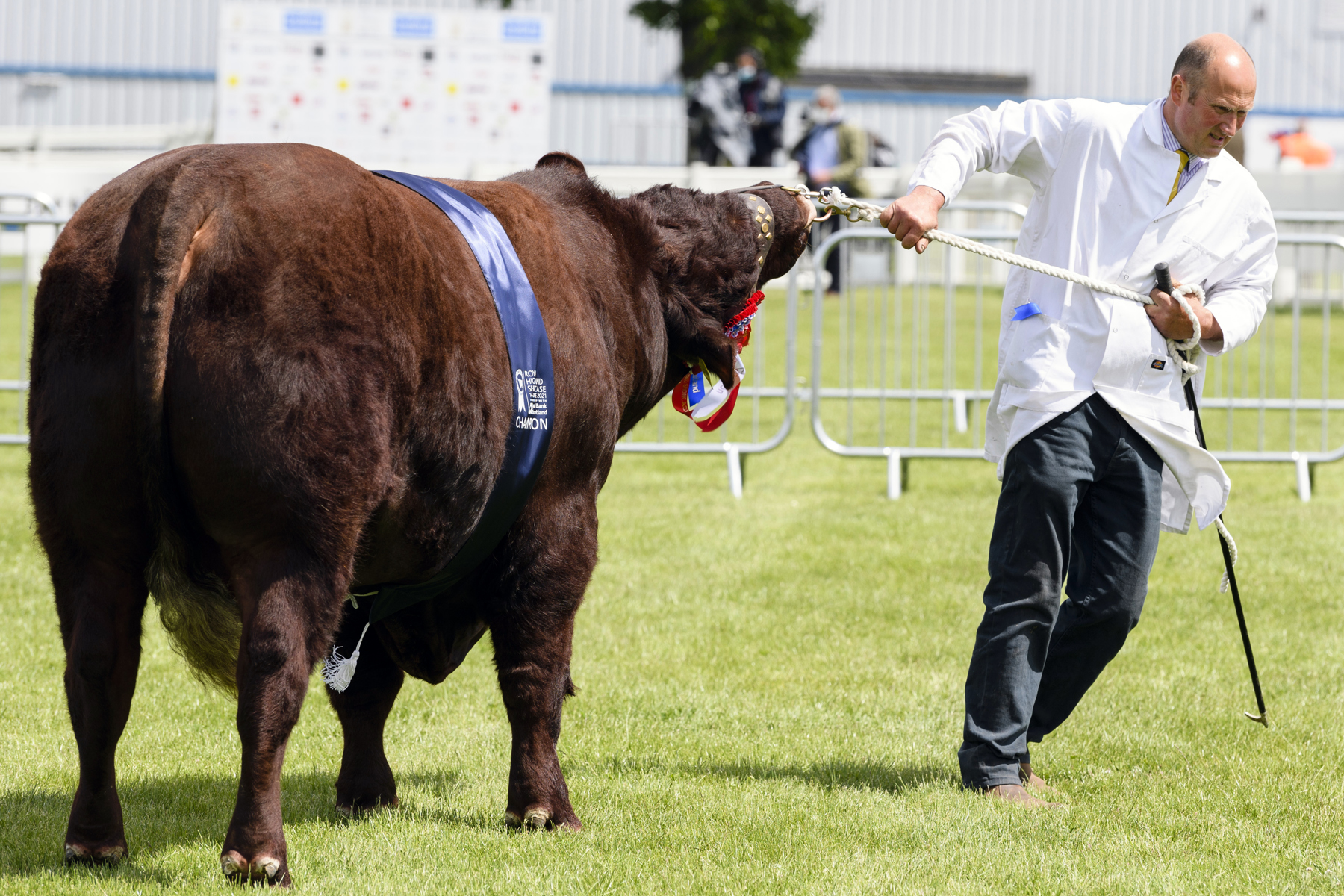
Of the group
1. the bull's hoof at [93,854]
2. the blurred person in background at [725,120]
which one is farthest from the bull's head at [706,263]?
the blurred person in background at [725,120]

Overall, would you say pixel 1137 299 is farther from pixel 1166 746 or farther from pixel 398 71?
pixel 398 71

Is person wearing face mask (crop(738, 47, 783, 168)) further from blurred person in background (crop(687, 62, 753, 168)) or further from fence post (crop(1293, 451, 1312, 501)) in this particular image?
fence post (crop(1293, 451, 1312, 501))

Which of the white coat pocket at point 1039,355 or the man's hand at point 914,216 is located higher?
the man's hand at point 914,216

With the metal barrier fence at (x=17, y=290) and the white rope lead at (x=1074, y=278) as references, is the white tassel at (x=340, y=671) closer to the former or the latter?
the metal barrier fence at (x=17, y=290)

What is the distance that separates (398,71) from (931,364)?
20.9 feet

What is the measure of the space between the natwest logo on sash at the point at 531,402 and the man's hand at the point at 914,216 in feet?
3.52

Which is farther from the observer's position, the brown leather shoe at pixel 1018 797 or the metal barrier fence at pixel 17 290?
the metal barrier fence at pixel 17 290

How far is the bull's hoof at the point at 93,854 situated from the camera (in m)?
→ 3.11

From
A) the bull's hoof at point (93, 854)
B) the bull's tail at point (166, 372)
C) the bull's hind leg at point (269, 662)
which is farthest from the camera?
the bull's hoof at point (93, 854)

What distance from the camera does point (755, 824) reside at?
3734mm

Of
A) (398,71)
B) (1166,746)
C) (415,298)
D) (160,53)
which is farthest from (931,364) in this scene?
(160,53)

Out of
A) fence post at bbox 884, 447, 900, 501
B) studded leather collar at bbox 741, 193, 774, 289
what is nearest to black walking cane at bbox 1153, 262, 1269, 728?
studded leather collar at bbox 741, 193, 774, 289

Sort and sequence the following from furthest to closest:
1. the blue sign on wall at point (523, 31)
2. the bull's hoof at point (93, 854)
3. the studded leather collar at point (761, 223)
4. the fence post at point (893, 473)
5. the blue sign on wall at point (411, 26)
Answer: the blue sign on wall at point (523, 31) → the blue sign on wall at point (411, 26) → the fence post at point (893, 473) → the studded leather collar at point (761, 223) → the bull's hoof at point (93, 854)

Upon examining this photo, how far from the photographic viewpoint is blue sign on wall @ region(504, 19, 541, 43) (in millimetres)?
14953
